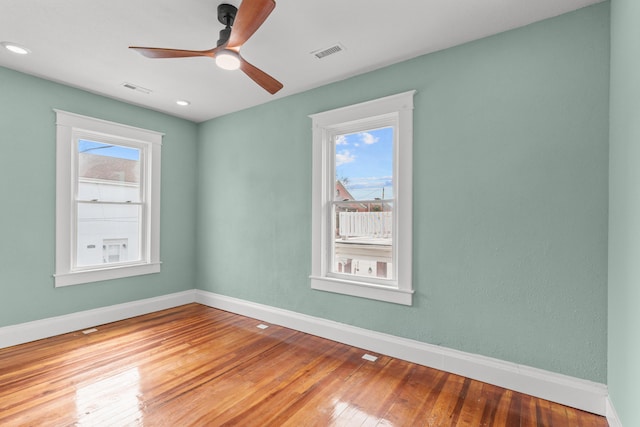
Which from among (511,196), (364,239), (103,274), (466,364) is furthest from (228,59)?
(103,274)

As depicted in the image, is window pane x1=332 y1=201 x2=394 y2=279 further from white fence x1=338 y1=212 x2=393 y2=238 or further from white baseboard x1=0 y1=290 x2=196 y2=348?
white baseboard x1=0 y1=290 x2=196 y2=348

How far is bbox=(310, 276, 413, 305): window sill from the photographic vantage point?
284cm

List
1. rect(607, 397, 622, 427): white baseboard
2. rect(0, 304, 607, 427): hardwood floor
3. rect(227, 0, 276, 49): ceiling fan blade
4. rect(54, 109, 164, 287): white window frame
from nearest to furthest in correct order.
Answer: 1. rect(227, 0, 276, 49): ceiling fan blade
2. rect(607, 397, 622, 427): white baseboard
3. rect(0, 304, 607, 427): hardwood floor
4. rect(54, 109, 164, 287): white window frame

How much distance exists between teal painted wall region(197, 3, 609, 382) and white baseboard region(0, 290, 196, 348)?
7.85 feet

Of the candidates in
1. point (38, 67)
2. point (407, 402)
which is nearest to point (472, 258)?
point (407, 402)

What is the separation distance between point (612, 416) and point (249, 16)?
128 inches

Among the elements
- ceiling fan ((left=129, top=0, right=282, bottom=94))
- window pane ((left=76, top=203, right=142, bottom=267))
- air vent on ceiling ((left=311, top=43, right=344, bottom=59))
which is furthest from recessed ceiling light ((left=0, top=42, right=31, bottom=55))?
air vent on ceiling ((left=311, top=43, right=344, bottom=59))

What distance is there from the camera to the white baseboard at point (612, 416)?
1.80 m

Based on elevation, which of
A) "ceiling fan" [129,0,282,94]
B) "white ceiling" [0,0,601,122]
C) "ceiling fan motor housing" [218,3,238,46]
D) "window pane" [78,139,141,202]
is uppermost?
"white ceiling" [0,0,601,122]

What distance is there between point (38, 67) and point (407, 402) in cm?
449

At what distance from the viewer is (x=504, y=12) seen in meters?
2.19

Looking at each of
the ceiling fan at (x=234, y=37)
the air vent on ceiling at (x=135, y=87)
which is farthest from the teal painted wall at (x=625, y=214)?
the air vent on ceiling at (x=135, y=87)

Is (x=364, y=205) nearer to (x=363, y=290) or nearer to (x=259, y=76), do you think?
(x=363, y=290)

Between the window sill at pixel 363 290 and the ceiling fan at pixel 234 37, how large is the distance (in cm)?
204
